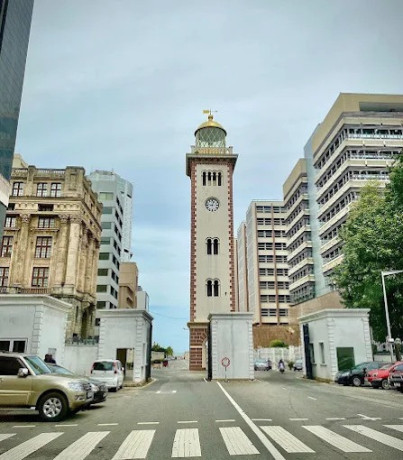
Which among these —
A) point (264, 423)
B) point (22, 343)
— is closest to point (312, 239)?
point (22, 343)

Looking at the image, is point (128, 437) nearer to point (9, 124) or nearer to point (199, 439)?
point (199, 439)

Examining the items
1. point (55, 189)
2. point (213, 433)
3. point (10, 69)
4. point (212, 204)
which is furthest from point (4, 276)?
point (213, 433)

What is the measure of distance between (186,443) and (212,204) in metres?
40.9

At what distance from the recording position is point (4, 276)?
5128 centimetres

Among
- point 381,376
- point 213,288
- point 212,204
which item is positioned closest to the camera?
point 381,376

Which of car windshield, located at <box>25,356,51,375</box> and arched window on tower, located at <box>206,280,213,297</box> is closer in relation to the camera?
car windshield, located at <box>25,356,51,375</box>

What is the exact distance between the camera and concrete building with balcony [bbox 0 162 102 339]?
166 ft

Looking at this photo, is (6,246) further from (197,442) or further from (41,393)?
(197,442)

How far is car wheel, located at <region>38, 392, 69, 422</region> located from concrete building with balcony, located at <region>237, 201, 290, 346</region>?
8455cm

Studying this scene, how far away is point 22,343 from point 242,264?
98.1 metres

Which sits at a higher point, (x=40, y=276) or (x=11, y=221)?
(x=11, y=221)

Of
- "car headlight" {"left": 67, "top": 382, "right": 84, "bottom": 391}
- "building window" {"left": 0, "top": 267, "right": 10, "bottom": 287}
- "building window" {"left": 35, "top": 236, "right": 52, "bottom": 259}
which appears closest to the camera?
"car headlight" {"left": 67, "top": 382, "right": 84, "bottom": 391}

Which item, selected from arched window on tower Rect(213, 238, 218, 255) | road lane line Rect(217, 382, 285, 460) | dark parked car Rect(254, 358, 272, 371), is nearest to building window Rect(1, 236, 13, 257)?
arched window on tower Rect(213, 238, 218, 255)

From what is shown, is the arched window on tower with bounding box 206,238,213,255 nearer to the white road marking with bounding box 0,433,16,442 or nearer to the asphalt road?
the asphalt road
